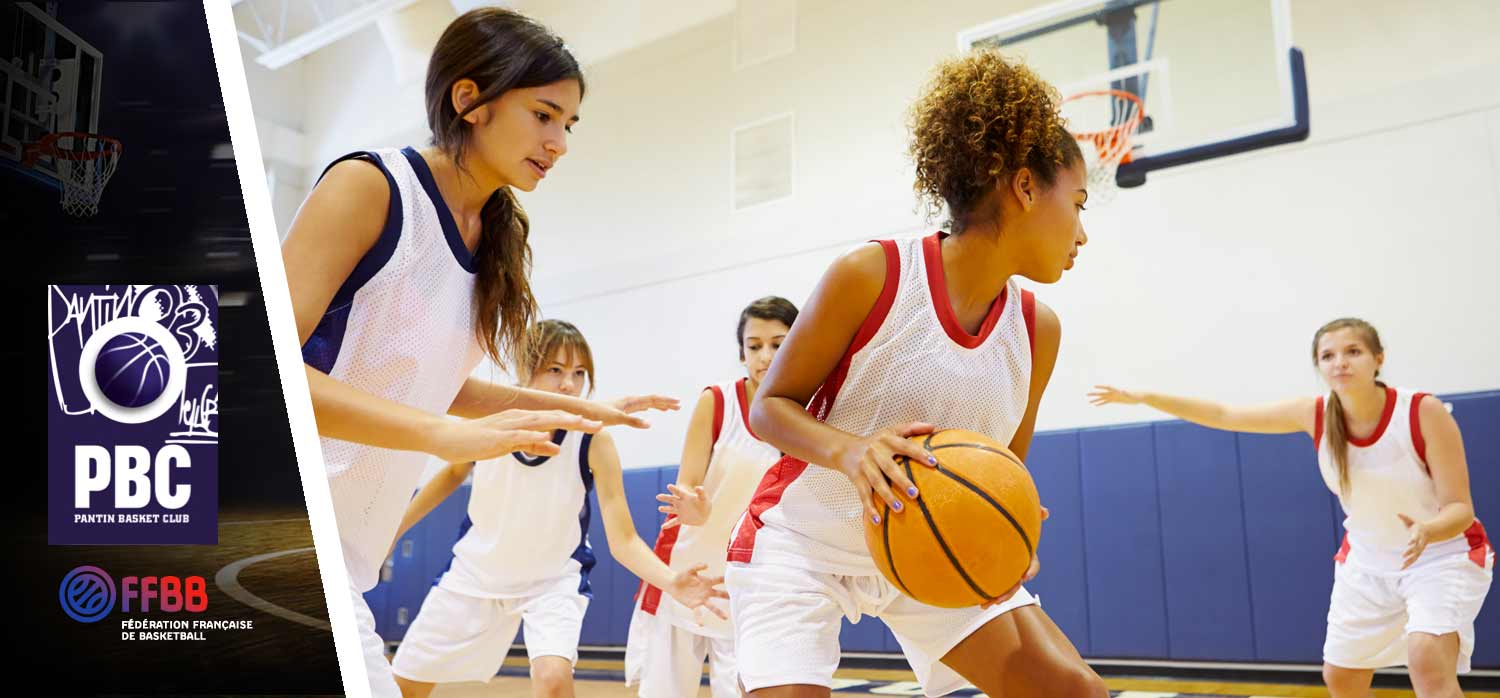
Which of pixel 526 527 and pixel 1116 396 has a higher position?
pixel 1116 396

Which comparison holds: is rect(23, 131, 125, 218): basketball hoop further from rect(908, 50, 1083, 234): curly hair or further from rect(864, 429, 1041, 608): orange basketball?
rect(864, 429, 1041, 608): orange basketball

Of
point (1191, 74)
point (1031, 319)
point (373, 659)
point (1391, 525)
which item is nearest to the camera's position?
point (373, 659)

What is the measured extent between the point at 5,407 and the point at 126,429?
443 millimetres

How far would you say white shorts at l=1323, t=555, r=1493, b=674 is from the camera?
134 inches

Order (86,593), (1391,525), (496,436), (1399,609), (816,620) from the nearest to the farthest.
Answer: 1. (496,436)
2. (816,620)
3. (86,593)
4. (1399,609)
5. (1391,525)

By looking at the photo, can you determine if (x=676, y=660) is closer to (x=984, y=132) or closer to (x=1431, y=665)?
(x=984, y=132)

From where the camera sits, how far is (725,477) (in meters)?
3.40

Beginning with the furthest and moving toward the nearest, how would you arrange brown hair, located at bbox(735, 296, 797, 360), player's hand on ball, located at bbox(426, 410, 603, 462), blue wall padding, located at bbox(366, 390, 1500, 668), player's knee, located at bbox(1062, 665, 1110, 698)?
1. blue wall padding, located at bbox(366, 390, 1500, 668)
2. brown hair, located at bbox(735, 296, 797, 360)
3. player's knee, located at bbox(1062, 665, 1110, 698)
4. player's hand on ball, located at bbox(426, 410, 603, 462)

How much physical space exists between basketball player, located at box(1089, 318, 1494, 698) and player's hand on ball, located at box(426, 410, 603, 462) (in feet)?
10.1

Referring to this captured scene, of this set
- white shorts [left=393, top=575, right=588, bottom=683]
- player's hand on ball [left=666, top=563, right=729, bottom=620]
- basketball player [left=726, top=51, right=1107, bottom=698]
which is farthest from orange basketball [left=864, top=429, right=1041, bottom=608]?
white shorts [left=393, top=575, right=588, bottom=683]

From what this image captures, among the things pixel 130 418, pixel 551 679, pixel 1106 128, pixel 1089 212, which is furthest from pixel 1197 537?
pixel 130 418

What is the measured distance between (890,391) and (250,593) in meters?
2.91

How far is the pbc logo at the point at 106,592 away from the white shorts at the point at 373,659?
8.08ft

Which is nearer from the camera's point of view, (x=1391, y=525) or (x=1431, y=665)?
(x=1431, y=665)
